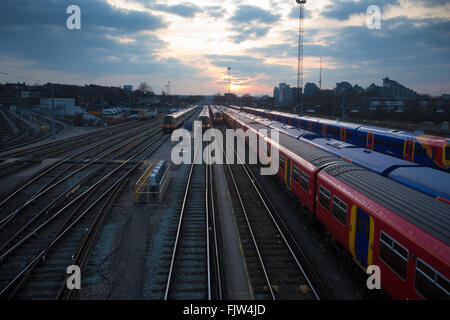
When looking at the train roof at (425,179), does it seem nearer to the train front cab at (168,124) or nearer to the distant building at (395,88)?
the train front cab at (168,124)

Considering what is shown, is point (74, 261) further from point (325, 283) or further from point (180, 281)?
point (325, 283)

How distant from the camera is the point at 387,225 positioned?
599 centimetres

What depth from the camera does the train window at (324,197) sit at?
29.8 feet

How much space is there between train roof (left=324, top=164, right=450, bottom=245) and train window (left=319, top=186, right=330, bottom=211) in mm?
593

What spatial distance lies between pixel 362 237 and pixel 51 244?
974 cm

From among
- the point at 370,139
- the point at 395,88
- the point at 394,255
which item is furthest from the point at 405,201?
the point at 395,88

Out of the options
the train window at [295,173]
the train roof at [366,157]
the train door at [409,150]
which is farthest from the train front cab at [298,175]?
the train door at [409,150]

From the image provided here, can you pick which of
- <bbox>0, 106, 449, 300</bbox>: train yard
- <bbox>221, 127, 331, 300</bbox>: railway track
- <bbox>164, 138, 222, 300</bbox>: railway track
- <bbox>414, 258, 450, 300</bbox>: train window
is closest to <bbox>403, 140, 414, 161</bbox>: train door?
<bbox>0, 106, 449, 300</bbox>: train yard

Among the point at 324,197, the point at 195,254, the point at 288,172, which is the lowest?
the point at 195,254

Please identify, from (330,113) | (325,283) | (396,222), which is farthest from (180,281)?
(330,113)

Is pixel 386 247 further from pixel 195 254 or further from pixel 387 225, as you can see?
pixel 195 254

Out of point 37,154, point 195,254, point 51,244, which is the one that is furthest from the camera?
point 37,154

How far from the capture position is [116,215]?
12.7 meters

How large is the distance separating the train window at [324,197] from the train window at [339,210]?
1.49ft
